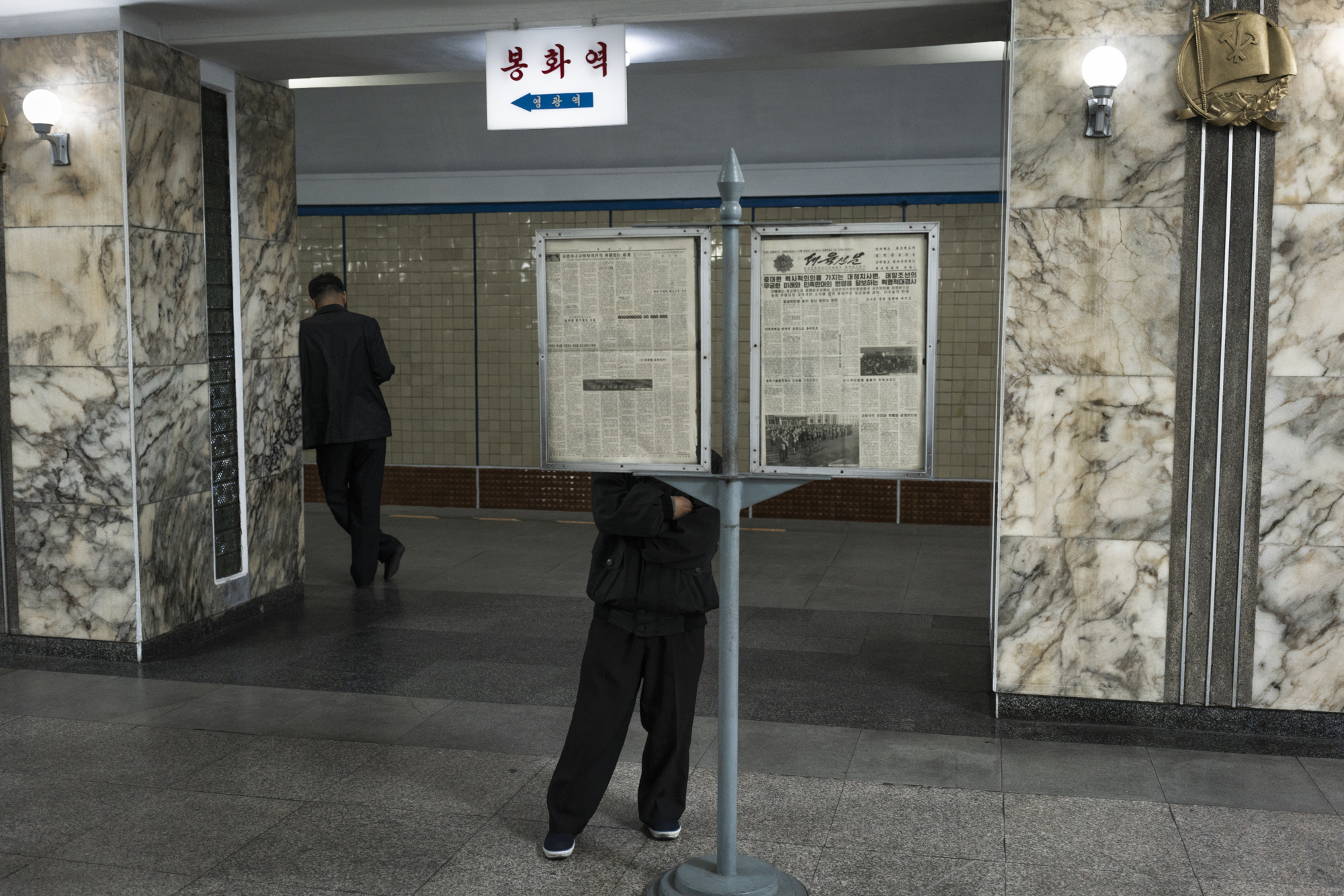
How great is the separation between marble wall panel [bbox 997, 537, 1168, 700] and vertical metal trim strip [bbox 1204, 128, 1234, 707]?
174 millimetres

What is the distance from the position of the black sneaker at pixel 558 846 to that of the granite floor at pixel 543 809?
0.16ft

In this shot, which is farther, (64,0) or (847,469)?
(64,0)

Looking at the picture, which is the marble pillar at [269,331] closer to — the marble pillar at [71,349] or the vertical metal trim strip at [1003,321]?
the marble pillar at [71,349]

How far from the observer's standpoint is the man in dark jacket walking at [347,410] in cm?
709

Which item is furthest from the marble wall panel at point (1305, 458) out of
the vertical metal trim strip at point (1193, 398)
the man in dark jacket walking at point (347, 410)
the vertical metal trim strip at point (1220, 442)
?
the man in dark jacket walking at point (347, 410)

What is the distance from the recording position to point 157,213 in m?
5.79

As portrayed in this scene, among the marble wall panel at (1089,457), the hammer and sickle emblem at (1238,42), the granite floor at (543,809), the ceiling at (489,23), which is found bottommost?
the granite floor at (543,809)

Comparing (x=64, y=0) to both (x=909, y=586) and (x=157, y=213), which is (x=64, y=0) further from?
(x=909, y=586)

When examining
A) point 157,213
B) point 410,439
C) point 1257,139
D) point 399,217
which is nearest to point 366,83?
point 157,213

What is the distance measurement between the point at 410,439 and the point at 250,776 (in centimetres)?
638

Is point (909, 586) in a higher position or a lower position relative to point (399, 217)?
lower

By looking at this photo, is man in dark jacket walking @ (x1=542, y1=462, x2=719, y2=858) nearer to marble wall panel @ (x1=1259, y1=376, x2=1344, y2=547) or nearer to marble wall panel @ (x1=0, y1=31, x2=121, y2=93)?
marble wall panel @ (x1=1259, y1=376, x2=1344, y2=547)

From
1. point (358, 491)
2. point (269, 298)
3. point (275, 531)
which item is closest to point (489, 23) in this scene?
point (269, 298)

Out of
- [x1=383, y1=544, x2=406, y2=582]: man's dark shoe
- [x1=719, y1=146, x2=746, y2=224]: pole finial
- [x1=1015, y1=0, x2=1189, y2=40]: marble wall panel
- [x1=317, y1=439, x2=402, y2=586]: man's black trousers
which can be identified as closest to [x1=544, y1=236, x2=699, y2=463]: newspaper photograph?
[x1=719, y1=146, x2=746, y2=224]: pole finial
